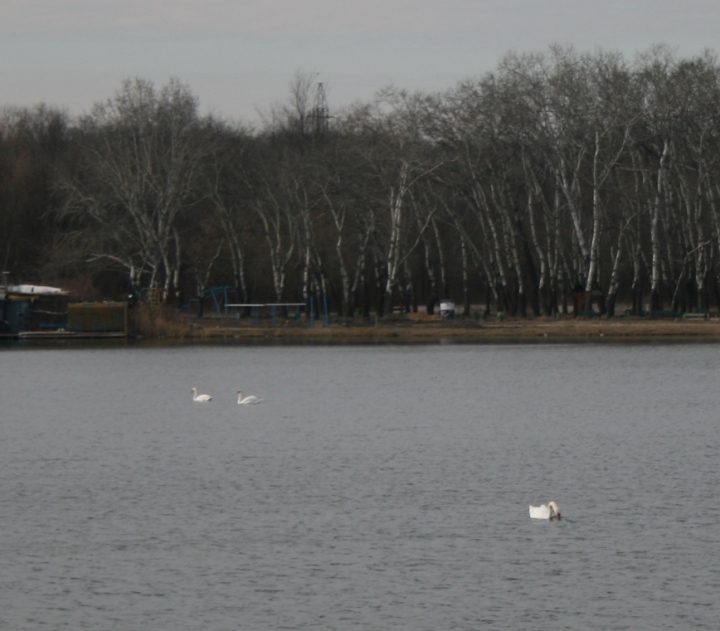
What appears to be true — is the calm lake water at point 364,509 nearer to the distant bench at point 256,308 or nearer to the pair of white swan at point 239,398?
the pair of white swan at point 239,398

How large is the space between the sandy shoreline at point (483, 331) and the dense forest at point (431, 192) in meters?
2.54

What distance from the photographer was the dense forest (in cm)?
6462

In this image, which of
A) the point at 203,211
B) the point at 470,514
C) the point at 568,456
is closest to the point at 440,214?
the point at 203,211

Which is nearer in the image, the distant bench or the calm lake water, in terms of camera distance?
the calm lake water

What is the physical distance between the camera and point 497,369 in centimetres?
4881

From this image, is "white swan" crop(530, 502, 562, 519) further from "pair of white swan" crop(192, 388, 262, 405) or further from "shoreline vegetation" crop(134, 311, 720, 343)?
"shoreline vegetation" crop(134, 311, 720, 343)

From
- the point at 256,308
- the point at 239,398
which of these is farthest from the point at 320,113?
the point at 239,398

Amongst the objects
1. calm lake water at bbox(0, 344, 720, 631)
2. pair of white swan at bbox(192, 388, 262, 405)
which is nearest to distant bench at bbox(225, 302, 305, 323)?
calm lake water at bbox(0, 344, 720, 631)

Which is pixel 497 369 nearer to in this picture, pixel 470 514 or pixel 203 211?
pixel 470 514

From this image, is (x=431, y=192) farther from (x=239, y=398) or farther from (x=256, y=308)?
(x=239, y=398)

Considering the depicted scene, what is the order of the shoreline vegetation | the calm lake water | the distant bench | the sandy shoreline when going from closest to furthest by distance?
the calm lake water
the sandy shoreline
the shoreline vegetation
the distant bench

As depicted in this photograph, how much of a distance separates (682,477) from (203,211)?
6100 centimetres

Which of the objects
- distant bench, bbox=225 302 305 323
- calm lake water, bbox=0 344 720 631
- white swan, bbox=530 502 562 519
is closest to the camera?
calm lake water, bbox=0 344 720 631

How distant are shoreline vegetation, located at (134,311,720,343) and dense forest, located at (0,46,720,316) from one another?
2056mm
